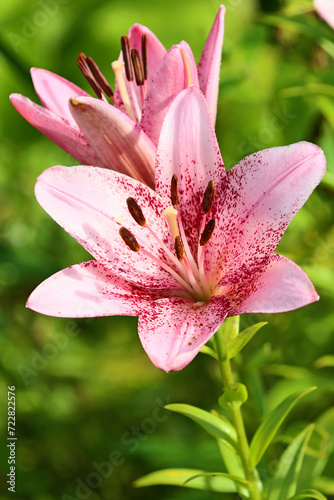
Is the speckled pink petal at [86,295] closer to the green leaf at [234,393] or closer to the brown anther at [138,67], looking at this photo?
the green leaf at [234,393]

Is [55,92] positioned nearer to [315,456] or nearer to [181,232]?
[181,232]

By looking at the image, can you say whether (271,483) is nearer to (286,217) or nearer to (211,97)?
(286,217)

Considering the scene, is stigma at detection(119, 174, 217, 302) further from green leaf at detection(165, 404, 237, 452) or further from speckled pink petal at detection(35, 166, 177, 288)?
green leaf at detection(165, 404, 237, 452)

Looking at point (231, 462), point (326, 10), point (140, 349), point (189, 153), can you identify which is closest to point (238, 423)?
point (231, 462)

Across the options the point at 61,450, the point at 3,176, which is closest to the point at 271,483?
the point at 61,450

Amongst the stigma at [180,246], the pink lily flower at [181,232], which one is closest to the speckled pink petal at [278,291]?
the pink lily flower at [181,232]
